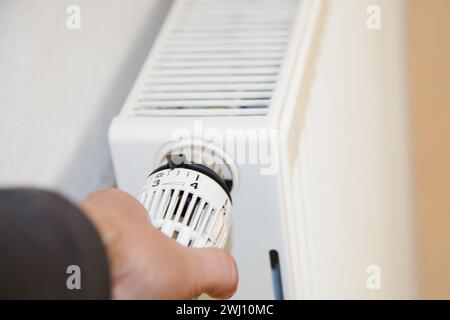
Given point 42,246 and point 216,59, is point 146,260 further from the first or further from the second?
point 216,59

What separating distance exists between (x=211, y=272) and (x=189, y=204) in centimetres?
6

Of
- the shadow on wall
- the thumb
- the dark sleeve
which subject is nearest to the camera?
the dark sleeve

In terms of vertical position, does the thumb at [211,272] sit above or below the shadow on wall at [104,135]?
below

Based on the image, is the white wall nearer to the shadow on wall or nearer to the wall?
the shadow on wall

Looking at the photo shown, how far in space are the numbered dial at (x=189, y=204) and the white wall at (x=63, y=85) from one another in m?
0.06

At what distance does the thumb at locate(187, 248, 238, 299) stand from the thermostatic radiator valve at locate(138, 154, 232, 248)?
1.2 inches

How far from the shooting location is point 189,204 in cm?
38

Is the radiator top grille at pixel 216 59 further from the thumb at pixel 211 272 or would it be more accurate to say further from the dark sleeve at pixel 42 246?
the dark sleeve at pixel 42 246

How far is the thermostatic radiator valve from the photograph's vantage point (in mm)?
372

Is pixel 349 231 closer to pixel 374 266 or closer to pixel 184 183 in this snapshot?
pixel 374 266

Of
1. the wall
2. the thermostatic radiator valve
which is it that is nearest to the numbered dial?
the thermostatic radiator valve

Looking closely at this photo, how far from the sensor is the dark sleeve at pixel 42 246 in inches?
8.4

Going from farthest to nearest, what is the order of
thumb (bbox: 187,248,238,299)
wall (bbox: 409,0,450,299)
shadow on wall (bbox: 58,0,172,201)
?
wall (bbox: 409,0,450,299), shadow on wall (bbox: 58,0,172,201), thumb (bbox: 187,248,238,299)

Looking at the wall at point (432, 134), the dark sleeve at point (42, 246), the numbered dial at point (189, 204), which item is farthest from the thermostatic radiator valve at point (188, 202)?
the wall at point (432, 134)
